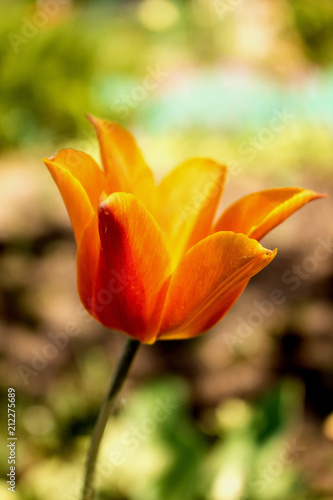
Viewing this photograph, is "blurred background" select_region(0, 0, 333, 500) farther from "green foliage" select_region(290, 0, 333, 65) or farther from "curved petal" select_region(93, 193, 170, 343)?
"green foliage" select_region(290, 0, 333, 65)

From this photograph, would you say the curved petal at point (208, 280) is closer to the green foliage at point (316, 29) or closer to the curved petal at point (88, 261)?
the curved petal at point (88, 261)

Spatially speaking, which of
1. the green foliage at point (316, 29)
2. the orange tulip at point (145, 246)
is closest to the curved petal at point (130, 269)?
the orange tulip at point (145, 246)

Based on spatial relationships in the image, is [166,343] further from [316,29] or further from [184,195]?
[316,29]

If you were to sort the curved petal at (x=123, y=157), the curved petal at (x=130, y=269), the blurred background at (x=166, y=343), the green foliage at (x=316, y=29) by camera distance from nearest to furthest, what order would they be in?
the curved petal at (x=130, y=269)
the curved petal at (x=123, y=157)
the blurred background at (x=166, y=343)
the green foliage at (x=316, y=29)

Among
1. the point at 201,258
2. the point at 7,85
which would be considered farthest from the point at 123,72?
the point at 201,258

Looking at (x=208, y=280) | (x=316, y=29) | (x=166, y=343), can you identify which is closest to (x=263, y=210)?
Result: (x=208, y=280)

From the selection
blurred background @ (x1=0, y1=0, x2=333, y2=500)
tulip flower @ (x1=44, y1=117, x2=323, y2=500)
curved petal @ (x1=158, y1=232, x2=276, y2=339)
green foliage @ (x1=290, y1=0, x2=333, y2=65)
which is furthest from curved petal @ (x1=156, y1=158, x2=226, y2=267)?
green foliage @ (x1=290, y1=0, x2=333, y2=65)
